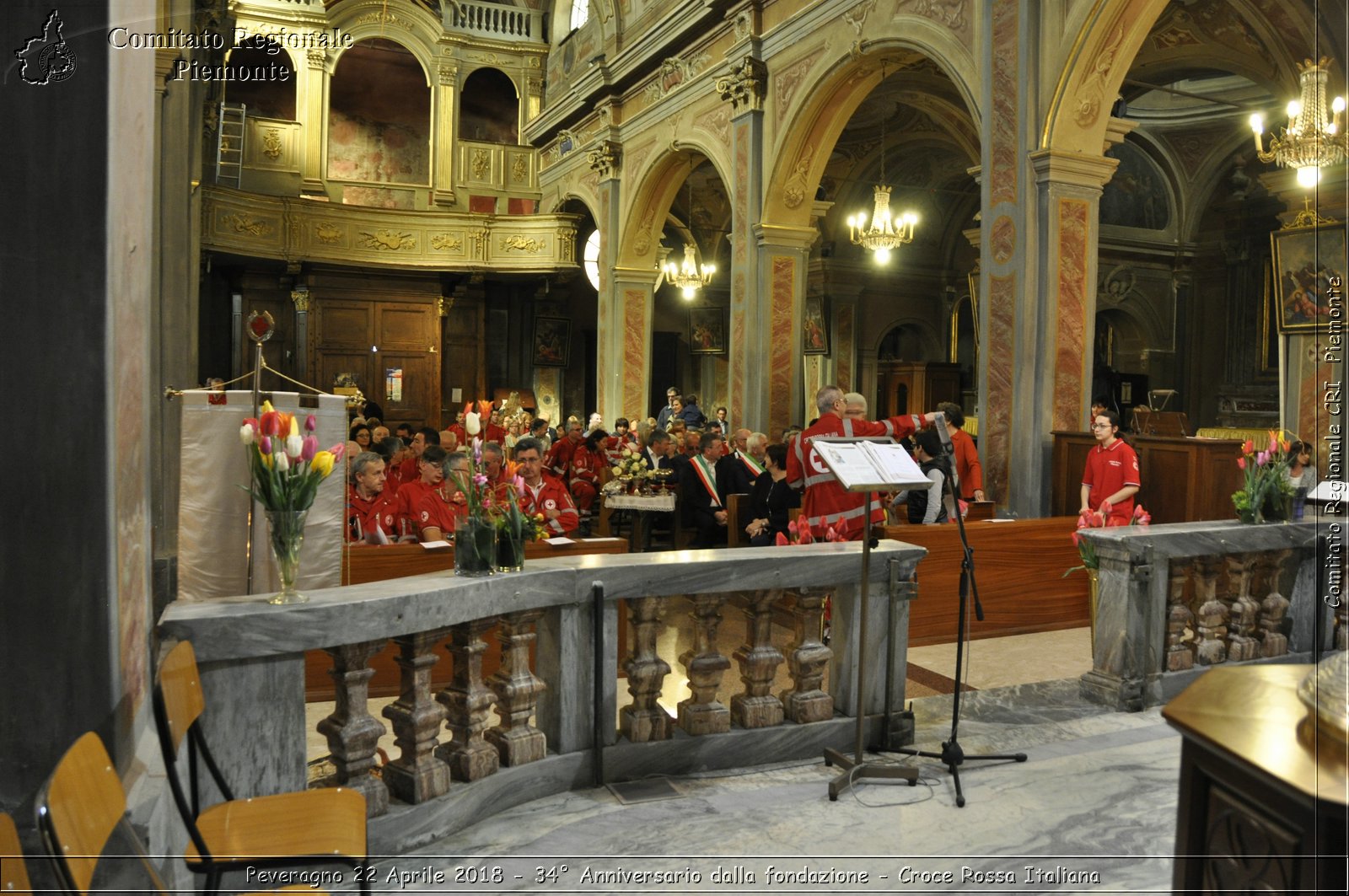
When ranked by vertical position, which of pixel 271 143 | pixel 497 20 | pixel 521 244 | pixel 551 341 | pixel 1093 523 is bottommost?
pixel 1093 523

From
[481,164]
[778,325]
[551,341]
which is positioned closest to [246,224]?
[481,164]

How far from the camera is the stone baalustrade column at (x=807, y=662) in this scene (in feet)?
13.9

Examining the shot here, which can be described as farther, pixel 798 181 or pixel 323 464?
pixel 798 181

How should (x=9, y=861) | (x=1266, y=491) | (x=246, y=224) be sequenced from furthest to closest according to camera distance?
(x=246, y=224) < (x=1266, y=491) < (x=9, y=861)

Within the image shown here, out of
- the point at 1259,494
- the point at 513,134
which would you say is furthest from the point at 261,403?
the point at 513,134

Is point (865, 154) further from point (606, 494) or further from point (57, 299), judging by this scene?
point (57, 299)

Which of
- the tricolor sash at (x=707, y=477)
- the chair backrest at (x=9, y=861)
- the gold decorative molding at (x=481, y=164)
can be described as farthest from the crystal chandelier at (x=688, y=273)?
the chair backrest at (x=9, y=861)

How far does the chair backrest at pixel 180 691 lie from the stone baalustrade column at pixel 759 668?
2166 mm

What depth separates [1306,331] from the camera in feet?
34.1

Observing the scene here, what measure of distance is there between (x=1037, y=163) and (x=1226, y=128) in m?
10.9

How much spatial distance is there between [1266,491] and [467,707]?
4.57 metres

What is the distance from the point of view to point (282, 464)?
10.1 ft

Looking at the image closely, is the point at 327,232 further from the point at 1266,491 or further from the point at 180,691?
the point at 180,691

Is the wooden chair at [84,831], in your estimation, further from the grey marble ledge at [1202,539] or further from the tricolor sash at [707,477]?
the tricolor sash at [707,477]
